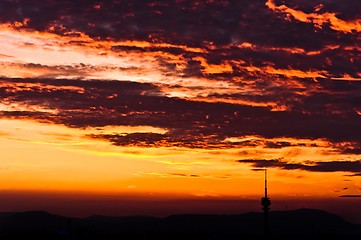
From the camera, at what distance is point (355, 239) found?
175375 millimetres

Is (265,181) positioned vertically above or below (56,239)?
above

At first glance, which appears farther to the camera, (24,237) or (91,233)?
(91,233)

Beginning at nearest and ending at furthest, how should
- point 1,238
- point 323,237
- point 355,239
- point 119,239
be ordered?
point 1,238 → point 119,239 → point 355,239 → point 323,237

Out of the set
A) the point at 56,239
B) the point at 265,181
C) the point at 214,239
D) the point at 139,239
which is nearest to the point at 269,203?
the point at 265,181

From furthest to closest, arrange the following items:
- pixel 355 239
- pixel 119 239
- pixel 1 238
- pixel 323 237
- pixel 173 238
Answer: pixel 323 237, pixel 355 239, pixel 173 238, pixel 119 239, pixel 1 238

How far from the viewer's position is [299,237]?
598ft

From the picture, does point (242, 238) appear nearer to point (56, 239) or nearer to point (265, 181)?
point (265, 181)

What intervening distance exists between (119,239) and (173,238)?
18.6m

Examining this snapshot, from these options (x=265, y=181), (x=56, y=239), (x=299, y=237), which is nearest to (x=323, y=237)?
(x=299, y=237)

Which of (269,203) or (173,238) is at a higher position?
(269,203)

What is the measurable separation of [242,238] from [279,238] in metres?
15.7

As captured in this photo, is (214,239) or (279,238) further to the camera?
(279,238)

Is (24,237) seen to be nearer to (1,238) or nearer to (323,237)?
(1,238)

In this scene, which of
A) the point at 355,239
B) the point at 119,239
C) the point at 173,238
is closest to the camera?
the point at 119,239
